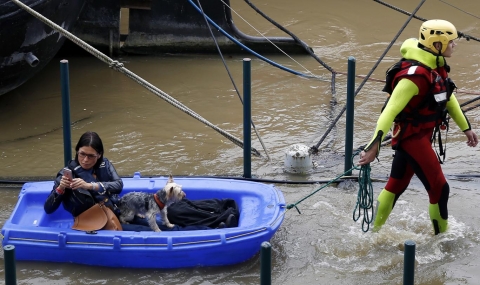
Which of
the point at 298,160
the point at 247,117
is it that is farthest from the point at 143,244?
the point at 298,160

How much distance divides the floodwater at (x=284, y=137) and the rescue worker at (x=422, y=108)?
605 millimetres

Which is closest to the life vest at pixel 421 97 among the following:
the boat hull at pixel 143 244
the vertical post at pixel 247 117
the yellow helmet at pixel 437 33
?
the yellow helmet at pixel 437 33

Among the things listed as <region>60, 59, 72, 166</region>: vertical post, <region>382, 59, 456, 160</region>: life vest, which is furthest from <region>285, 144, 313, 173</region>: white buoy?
<region>60, 59, 72, 166</region>: vertical post

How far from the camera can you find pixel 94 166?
5578 millimetres

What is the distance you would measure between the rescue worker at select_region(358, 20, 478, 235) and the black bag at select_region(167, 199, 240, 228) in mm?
1153

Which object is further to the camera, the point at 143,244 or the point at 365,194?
the point at 365,194

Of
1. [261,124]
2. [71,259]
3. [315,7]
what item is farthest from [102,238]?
[315,7]

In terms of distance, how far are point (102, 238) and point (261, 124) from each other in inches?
142

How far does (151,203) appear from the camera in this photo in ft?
18.8

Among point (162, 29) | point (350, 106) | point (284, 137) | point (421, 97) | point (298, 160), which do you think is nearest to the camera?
point (421, 97)

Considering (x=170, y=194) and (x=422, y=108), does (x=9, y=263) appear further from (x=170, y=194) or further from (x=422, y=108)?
(x=422, y=108)

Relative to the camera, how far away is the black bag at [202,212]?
589 cm

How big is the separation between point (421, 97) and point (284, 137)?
3.01 metres

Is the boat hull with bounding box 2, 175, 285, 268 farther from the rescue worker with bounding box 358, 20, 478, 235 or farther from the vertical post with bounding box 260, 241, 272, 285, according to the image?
the vertical post with bounding box 260, 241, 272, 285
